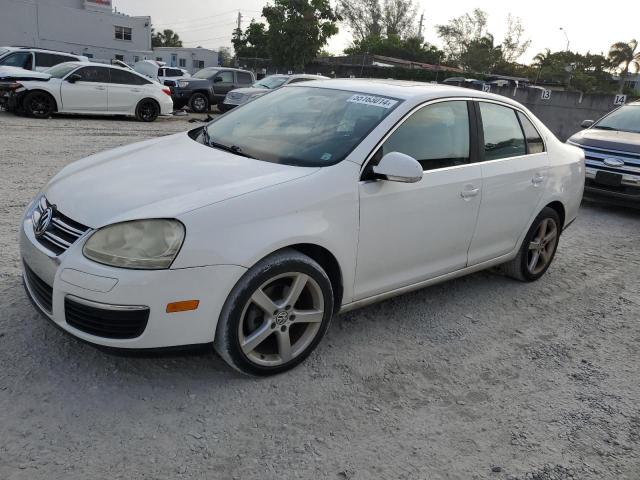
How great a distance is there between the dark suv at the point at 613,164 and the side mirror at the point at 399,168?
5.86 meters

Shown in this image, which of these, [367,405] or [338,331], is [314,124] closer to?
[338,331]

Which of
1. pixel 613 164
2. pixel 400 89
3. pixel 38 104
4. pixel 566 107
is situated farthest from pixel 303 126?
pixel 566 107

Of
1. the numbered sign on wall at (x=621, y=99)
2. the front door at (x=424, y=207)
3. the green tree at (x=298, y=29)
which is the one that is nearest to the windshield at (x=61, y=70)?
the front door at (x=424, y=207)

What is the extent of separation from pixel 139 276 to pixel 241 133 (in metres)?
1.56

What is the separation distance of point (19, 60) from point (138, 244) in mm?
15261

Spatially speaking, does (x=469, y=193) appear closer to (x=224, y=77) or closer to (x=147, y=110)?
(x=147, y=110)

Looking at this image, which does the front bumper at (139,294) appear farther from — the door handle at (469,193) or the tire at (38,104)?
the tire at (38,104)

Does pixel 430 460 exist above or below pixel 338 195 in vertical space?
below

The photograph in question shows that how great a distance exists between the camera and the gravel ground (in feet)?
7.99

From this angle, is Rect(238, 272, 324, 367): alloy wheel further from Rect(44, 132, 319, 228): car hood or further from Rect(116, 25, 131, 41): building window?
Rect(116, 25, 131, 41): building window

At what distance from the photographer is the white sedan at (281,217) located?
2.59 meters

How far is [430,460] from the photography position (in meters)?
2.54

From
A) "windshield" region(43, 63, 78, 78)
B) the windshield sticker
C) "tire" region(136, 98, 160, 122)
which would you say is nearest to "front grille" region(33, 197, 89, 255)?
the windshield sticker

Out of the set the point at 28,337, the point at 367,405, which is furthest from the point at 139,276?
the point at 367,405
